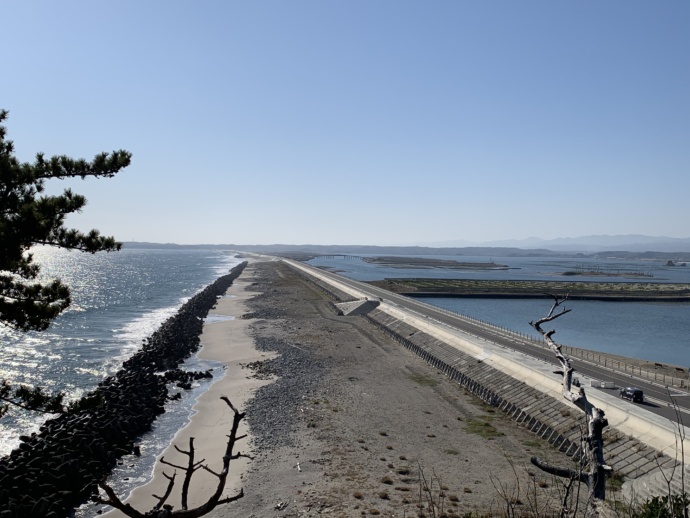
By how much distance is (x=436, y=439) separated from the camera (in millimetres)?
25125

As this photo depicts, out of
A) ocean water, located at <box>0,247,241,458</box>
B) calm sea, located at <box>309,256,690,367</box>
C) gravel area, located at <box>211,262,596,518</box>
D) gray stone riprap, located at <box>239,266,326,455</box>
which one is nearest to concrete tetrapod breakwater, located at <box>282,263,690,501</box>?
gravel area, located at <box>211,262,596,518</box>

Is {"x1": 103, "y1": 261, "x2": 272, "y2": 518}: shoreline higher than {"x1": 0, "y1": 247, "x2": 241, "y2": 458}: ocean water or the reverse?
higher

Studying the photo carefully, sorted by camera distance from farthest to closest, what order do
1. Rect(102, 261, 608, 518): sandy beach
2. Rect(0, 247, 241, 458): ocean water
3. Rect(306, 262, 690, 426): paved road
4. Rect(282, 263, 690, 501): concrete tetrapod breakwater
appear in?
1. Rect(0, 247, 241, 458): ocean water
2. Rect(306, 262, 690, 426): paved road
3. Rect(282, 263, 690, 501): concrete tetrapod breakwater
4. Rect(102, 261, 608, 518): sandy beach

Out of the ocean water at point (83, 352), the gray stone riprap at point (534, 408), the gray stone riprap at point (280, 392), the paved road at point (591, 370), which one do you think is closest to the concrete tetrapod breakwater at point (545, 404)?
the gray stone riprap at point (534, 408)

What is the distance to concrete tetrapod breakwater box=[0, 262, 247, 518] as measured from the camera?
18.2m

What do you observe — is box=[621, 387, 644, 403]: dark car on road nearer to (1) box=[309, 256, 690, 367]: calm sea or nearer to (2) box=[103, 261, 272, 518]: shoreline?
(2) box=[103, 261, 272, 518]: shoreline

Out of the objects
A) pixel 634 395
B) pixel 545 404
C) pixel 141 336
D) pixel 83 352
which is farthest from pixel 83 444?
pixel 141 336

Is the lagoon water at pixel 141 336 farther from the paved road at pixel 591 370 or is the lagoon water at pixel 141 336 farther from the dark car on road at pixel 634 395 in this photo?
the dark car on road at pixel 634 395

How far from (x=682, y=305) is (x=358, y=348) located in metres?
85.8

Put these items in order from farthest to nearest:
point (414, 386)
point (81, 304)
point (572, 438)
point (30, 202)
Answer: point (81, 304) < point (414, 386) < point (572, 438) < point (30, 202)

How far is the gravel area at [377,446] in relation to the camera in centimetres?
1872

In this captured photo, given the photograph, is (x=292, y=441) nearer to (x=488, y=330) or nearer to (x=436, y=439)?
(x=436, y=439)

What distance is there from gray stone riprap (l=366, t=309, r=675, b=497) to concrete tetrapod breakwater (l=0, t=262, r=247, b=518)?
19.1 metres

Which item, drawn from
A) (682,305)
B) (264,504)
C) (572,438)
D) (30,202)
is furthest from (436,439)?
(682,305)
